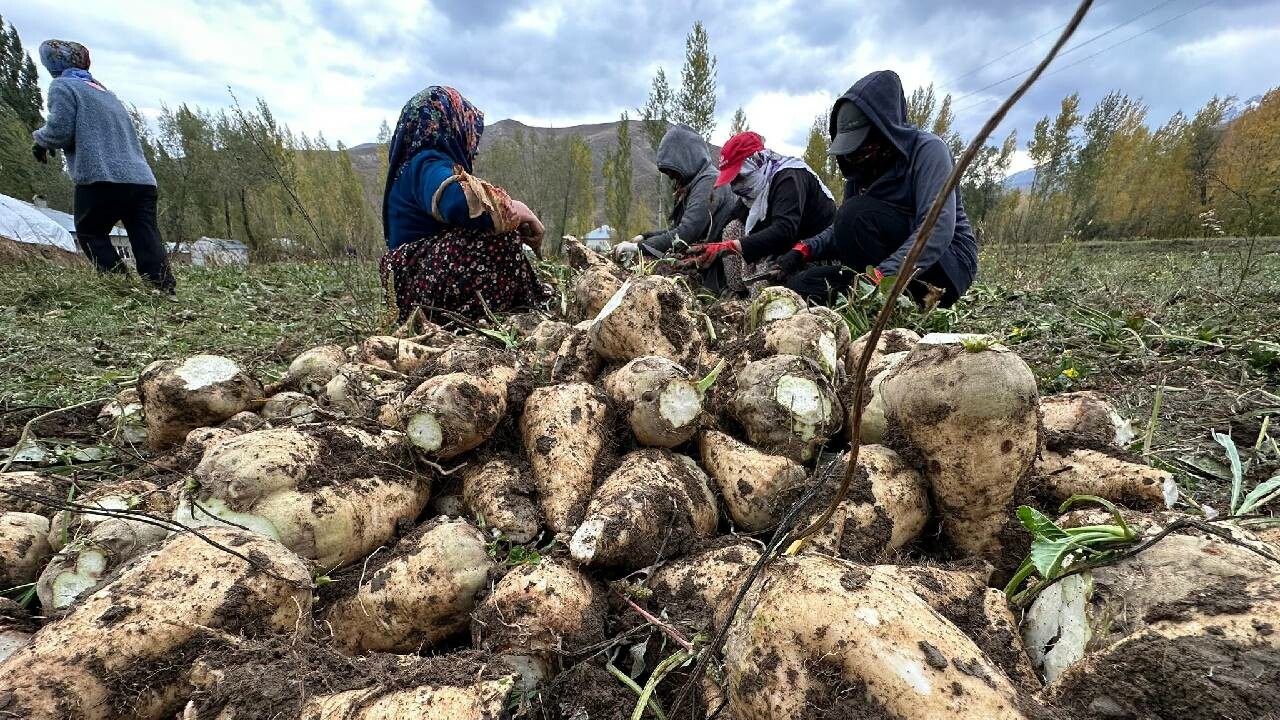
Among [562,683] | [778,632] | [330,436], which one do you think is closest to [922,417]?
[778,632]

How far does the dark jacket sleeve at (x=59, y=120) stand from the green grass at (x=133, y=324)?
1204mm

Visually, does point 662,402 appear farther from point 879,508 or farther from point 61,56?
point 61,56

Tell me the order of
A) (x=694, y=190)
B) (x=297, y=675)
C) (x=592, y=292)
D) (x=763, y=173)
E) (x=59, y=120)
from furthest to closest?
(x=694, y=190) < (x=59, y=120) < (x=763, y=173) < (x=592, y=292) < (x=297, y=675)

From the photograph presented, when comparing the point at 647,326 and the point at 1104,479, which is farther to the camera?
the point at 647,326

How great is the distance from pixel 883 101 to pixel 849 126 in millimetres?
221

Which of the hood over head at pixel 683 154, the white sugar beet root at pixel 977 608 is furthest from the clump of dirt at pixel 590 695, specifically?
the hood over head at pixel 683 154

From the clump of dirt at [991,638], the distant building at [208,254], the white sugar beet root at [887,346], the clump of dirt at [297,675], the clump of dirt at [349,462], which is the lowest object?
the distant building at [208,254]

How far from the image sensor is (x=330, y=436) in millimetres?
1621

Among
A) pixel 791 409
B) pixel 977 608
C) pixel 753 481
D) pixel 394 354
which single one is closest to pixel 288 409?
pixel 394 354

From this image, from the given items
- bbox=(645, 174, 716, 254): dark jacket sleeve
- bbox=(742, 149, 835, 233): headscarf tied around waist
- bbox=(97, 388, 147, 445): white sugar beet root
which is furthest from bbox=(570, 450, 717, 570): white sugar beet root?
bbox=(645, 174, 716, 254): dark jacket sleeve

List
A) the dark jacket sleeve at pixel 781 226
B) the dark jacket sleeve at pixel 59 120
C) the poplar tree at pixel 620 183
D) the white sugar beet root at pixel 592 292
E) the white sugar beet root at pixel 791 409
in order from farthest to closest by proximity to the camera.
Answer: the poplar tree at pixel 620 183, the dark jacket sleeve at pixel 59 120, the dark jacket sleeve at pixel 781 226, the white sugar beet root at pixel 592 292, the white sugar beet root at pixel 791 409

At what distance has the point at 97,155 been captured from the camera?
4.79m

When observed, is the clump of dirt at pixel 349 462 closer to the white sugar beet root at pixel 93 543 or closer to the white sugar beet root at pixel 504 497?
the white sugar beet root at pixel 504 497

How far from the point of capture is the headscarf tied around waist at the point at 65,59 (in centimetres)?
477
